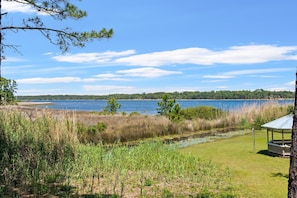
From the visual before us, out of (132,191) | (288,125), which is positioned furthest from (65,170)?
(288,125)

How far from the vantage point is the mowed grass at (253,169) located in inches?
268

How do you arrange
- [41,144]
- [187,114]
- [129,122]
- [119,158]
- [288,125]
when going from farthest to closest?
[187,114]
[129,122]
[288,125]
[119,158]
[41,144]

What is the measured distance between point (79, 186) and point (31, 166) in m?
1.41

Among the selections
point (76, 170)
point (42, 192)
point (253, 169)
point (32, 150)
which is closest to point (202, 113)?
point (253, 169)

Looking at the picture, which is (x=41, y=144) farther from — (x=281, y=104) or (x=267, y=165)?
(x=281, y=104)

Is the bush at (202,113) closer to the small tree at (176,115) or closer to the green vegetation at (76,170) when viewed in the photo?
the small tree at (176,115)

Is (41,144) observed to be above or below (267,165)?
above

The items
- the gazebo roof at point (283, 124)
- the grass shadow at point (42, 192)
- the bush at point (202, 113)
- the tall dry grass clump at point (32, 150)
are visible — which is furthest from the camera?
the bush at point (202, 113)

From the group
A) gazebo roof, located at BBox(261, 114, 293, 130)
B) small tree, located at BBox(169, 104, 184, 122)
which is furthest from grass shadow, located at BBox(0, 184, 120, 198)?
small tree, located at BBox(169, 104, 184, 122)

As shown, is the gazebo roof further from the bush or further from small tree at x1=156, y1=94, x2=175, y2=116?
small tree at x1=156, y1=94, x2=175, y2=116

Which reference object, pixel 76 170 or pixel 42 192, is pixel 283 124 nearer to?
pixel 76 170

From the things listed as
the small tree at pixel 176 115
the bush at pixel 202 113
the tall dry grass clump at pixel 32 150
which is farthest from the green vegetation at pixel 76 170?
the bush at pixel 202 113

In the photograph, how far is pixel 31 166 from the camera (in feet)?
23.8

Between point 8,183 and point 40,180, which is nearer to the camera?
point 8,183
